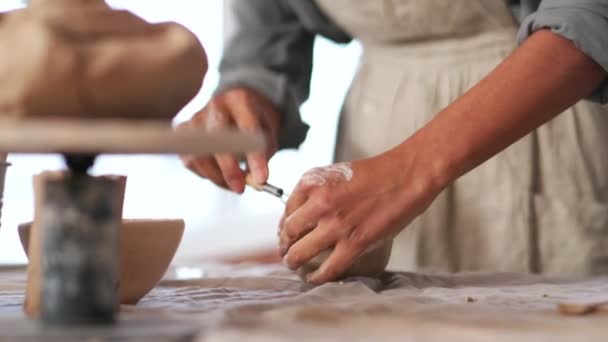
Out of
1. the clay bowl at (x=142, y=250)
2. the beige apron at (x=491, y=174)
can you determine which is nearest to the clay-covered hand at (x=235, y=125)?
the beige apron at (x=491, y=174)

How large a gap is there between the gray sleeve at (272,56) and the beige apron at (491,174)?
0.67 feet

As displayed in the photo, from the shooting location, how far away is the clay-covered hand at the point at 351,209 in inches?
41.5

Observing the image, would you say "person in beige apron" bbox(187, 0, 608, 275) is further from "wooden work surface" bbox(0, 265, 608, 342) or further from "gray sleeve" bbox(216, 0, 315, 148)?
"wooden work surface" bbox(0, 265, 608, 342)

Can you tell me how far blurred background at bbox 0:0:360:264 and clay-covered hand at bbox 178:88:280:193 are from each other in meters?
1.19

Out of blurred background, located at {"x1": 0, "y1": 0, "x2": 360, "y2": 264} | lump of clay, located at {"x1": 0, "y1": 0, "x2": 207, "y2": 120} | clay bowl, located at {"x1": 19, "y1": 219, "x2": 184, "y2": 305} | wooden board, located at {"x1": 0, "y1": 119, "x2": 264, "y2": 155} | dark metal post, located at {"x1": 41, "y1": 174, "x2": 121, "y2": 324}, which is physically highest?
lump of clay, located at {"x1": 0, "y1": 0, "x2": 207, "y2": 120}

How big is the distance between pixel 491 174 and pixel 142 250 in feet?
2.29

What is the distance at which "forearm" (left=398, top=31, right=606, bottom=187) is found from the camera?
1.06 meters

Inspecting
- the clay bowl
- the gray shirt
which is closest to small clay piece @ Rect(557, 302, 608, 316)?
the clay bowl

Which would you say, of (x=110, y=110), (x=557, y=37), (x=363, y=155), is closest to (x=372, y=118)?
(x=363, y=155)

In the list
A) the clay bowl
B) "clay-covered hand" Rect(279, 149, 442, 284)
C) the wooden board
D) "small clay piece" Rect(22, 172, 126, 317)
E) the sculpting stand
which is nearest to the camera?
the wooden board

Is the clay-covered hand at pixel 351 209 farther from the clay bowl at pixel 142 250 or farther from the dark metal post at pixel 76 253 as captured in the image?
Answer: the dark metal post at pixel 76 253

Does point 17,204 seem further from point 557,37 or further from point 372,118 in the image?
point 557,37

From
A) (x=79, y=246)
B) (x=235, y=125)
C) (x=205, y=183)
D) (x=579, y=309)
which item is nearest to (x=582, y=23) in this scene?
(x=579, y=309)

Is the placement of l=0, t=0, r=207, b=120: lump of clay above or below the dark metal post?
above
